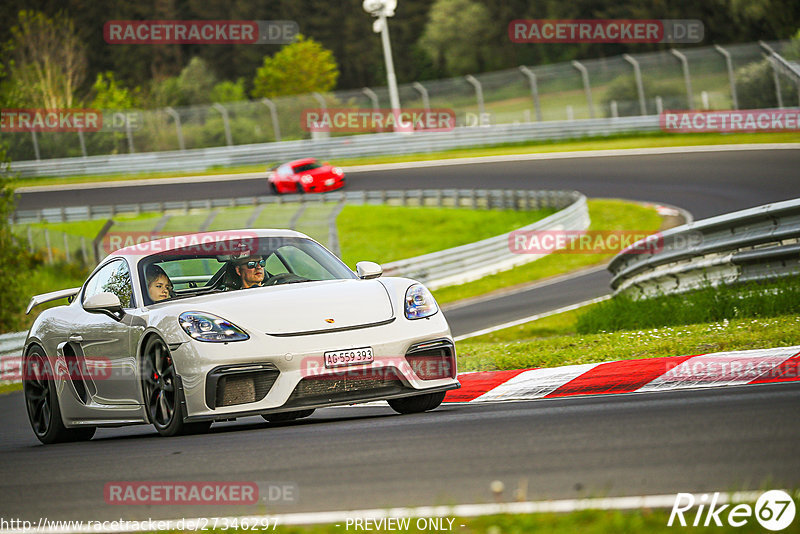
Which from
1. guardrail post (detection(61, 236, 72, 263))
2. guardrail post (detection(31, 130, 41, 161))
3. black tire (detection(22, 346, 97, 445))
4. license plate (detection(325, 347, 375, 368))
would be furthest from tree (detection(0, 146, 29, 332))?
guardrail post (detection(31, 130, 41, 161))

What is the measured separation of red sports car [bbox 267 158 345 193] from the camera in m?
39.3

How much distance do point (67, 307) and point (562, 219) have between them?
18.0 metres

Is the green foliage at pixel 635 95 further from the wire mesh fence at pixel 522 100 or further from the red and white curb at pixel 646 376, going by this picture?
the red and white curb at pixel 646 376

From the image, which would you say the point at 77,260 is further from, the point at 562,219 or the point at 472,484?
the point at 472,484

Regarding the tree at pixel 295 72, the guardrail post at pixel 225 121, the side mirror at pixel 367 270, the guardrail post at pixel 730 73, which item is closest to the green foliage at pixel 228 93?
the tree at pixel 295 72

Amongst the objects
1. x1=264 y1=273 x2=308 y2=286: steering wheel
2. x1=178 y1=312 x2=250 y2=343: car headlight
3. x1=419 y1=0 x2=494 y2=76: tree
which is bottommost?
x1=178 y1=312 x2=250 y2=343: car headlight

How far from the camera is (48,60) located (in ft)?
227

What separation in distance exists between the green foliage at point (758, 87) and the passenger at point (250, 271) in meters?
29.8

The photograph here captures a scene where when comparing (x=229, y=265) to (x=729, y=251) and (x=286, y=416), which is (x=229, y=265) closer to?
(x=286, y=416)

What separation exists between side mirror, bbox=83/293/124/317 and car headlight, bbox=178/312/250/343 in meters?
0.80

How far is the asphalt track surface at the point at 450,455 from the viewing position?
432 cm

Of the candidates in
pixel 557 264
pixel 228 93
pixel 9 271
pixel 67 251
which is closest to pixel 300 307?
pixel 557 264

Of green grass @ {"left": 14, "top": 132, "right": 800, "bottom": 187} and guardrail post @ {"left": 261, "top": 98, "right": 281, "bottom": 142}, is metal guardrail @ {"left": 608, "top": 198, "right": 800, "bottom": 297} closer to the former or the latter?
green grass @ {"left": 14, "top": 132, "right": 800, "bottom": 187}

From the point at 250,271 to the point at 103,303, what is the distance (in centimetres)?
108
